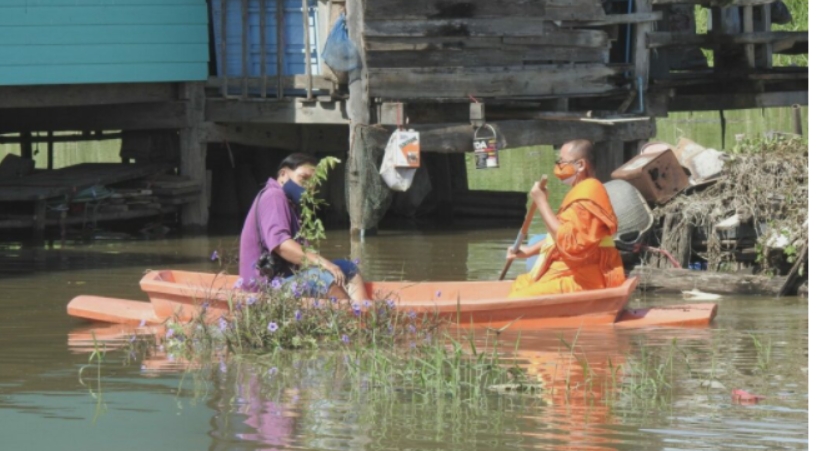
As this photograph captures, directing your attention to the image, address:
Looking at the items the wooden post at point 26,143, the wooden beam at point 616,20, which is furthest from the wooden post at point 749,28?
the wooden post at point 26,143

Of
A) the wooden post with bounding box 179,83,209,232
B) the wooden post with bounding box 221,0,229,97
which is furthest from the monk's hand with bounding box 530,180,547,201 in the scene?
the wooden post with bounding box 179,83,209,232

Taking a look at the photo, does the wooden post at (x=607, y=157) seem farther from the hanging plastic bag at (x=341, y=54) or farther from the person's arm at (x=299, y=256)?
the person's arm at (x=299, y=256)

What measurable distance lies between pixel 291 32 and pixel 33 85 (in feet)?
9.99

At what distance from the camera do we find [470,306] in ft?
33.2

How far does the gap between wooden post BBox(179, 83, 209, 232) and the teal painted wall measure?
0.34m

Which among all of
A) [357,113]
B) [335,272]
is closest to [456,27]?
[357,113]

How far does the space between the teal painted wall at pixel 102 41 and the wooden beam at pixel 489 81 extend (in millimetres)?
2787

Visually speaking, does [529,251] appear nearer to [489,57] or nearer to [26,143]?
[489,57]

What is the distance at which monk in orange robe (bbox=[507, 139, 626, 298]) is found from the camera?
1013 centimetres

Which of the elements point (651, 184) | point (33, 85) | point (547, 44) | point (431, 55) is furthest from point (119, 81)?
point (651, 184)

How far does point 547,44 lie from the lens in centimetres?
1734

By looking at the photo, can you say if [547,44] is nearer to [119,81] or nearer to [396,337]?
[119,81]

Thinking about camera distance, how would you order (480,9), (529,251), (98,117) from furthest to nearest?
(98,117) → (480,9) → (529,251)

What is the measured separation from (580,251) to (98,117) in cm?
1049
